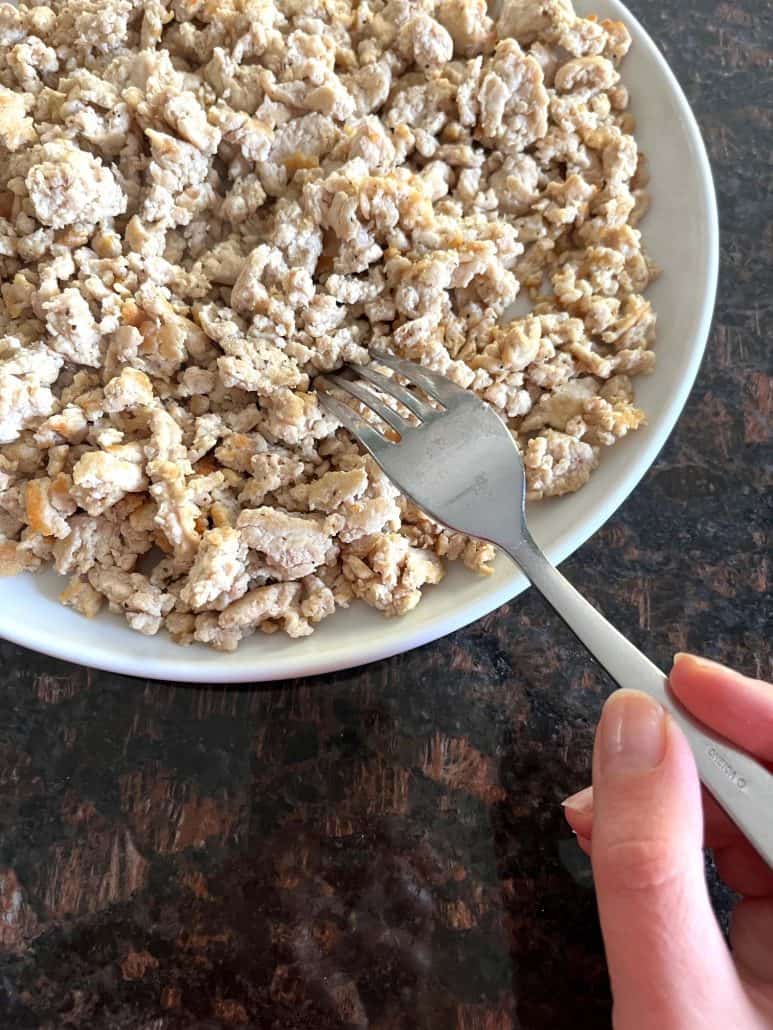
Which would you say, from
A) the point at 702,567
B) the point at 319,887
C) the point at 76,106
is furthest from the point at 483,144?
the point at 319,887

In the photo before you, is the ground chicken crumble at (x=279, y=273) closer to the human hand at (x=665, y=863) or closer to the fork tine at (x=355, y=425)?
A: the fork tine at (x=355, y=425)

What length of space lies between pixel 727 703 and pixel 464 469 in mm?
352

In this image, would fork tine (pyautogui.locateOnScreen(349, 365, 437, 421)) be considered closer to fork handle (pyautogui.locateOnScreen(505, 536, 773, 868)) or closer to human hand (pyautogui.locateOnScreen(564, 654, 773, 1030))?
fork handle (pyautogui.locateOnScreen(505, 536, 773, 868))

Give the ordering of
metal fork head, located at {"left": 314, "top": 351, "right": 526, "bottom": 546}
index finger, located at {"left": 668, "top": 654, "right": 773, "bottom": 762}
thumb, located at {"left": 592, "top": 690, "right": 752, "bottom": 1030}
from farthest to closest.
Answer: metal fork head, located at {"left": 314, "top": 351, "right": 526, "bottom": 546} → index finger, located at {"left": 668, "top": 654, "right": 773, "bottom": 762} → thumb, located at {"left": 592, "top": 690, "right": 752, "bottom": 1030}

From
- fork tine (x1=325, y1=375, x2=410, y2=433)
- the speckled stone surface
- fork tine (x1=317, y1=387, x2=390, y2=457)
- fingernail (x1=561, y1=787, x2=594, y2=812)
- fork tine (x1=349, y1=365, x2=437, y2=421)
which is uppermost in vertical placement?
fork tine (x1=349, y1=365, x2=437, y2=421)

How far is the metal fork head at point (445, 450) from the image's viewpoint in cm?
92

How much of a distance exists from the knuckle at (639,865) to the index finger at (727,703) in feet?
0.45

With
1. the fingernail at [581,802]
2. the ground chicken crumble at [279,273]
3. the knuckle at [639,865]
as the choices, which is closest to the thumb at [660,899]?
the knuckle at [639,865]

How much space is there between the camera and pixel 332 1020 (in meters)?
0.93

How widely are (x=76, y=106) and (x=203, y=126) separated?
16 cm

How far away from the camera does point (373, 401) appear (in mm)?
979

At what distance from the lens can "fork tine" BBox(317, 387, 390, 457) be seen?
956 mm

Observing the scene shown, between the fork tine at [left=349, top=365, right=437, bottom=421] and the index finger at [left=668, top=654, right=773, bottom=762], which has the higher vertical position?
the index finger at [left=668, top=654, right=773, bottom=762]

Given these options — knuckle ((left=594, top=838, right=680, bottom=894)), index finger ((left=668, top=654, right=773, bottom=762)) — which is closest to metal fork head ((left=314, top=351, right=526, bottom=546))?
index finger ((left=668, top=654, right=773, bottom=762))
